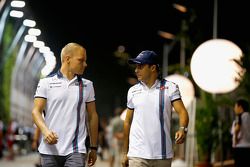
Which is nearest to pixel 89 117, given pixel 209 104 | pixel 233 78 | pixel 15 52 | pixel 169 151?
pixel 169 151

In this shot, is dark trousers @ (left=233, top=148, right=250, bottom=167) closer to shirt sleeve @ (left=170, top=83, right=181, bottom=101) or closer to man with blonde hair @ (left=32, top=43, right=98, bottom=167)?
shirt sleeve @ (left=170, top=83, right=181, bottom=101)

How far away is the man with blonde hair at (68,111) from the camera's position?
725 centimetres

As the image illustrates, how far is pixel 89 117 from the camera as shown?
7574 millimetres

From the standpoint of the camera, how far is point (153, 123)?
7.86m

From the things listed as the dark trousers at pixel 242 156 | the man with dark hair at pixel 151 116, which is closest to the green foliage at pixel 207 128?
the dark trousers at pixel 242 156

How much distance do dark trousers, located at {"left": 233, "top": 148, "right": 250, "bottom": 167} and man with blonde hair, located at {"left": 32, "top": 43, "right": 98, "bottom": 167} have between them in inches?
233

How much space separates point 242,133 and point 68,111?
6.25m

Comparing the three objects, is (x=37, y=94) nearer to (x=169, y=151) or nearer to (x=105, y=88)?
(x=169, y=151)

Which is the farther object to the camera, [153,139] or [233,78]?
[233,78]

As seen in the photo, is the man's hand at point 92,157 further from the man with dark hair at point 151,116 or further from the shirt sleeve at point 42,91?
the shirt sleeve at point 42,91

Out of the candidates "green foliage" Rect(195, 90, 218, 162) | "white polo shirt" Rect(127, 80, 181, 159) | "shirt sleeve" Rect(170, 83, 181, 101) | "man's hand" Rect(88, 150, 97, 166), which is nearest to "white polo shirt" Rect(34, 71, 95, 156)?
"man's hand" Rect(88, 150, 97, 166)

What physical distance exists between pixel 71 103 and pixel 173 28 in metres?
28.1

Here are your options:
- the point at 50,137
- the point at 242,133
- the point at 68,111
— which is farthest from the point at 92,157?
the point at 242,133

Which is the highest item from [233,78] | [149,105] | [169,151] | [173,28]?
[173,28]
